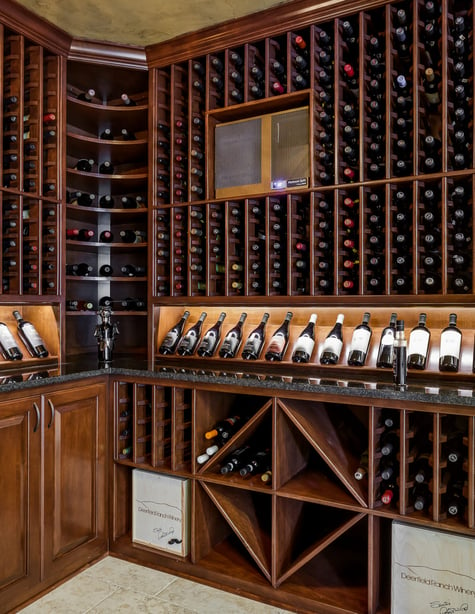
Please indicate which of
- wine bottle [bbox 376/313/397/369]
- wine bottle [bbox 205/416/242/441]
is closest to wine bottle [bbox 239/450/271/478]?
wine bottle [bbox 205/416/242/441]

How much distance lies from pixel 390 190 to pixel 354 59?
29.8 inches

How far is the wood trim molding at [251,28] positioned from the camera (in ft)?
8.00

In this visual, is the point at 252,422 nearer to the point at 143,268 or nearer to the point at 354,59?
the point at 143,268

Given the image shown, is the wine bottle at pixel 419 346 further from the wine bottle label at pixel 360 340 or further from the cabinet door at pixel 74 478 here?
the cabinet door at pixel 74 478

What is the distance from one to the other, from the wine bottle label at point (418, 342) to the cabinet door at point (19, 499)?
1662mm

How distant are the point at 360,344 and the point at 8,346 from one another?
1.78 metres

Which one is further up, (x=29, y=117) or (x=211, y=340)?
A: (x=29, y=117)

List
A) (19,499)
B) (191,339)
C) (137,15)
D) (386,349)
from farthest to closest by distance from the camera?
(191,339), (137,15), (386,349), (19,499)

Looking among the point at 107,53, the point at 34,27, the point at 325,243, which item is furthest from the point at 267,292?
the point at 34,27

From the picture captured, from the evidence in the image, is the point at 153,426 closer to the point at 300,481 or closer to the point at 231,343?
the point at 231,343

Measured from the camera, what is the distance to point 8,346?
8.38 feet

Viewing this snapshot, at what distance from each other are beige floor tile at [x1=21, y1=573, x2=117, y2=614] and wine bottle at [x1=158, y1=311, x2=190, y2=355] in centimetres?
120

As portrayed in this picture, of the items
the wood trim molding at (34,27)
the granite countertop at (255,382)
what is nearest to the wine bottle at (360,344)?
the granite countertop at (255,382)

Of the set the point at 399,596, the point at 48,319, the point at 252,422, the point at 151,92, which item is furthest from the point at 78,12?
the point at 399,596
